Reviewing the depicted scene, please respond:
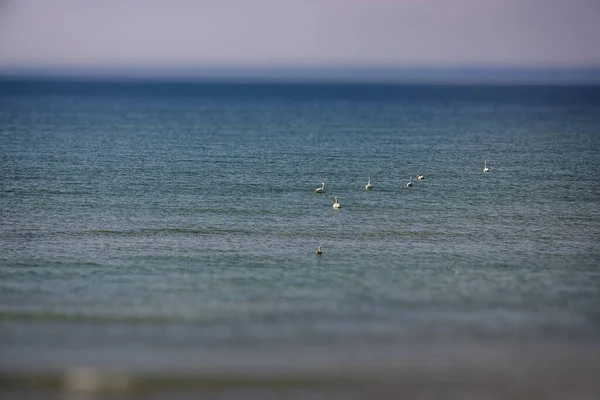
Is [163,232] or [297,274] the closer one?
[297,274]

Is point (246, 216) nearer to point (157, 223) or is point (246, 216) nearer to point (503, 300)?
point (157, 223)

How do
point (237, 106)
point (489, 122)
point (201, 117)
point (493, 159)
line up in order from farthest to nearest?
point (237, 106) < point (201, 117) < point (489, 122) < point (493, 159)

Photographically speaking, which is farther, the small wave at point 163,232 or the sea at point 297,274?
the small wave at point 163,232

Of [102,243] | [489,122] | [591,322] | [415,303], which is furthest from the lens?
[489,122]

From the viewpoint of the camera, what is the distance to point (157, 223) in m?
49.8

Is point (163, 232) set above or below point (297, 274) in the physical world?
above

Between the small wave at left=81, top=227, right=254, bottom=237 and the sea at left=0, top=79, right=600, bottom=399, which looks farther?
the small wave at left=81, top=227, right=254, bottom=237

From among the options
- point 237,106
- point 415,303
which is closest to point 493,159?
point 415,303

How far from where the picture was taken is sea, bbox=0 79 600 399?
27.4 m

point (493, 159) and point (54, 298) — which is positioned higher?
point (493, 159)

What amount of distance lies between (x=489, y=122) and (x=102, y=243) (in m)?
90.6

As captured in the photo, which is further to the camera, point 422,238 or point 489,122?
point 489,122

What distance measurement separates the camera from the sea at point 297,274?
1077 inches

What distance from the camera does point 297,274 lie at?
39.5 m
